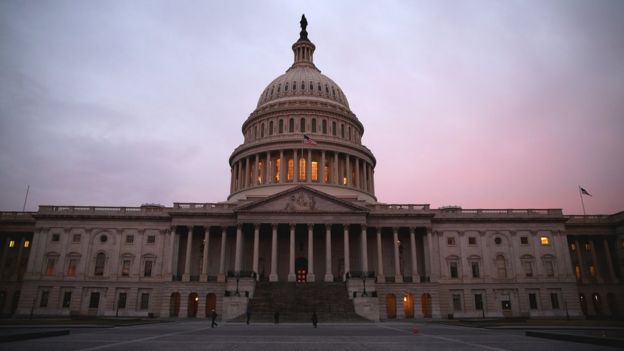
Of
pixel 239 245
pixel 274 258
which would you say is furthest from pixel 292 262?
pixel 239 245

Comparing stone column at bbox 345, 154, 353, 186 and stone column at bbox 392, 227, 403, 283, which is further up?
stone column at bbox 345, 154, 353, 186

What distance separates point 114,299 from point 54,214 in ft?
50.6

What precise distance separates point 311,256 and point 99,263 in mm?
30527

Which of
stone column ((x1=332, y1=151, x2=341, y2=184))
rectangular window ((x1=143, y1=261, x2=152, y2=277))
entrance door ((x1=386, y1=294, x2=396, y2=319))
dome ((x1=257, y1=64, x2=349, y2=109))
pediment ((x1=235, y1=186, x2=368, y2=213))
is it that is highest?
dome ((x1=257, y1=64, x2=349, y2=109))

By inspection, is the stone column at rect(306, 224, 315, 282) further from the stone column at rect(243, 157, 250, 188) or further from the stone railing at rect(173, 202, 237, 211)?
the stone column at rect(243, 157, 250, 188)

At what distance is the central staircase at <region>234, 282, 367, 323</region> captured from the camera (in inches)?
1794

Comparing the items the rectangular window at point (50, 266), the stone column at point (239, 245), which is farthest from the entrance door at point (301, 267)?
the rectangular window at point (50, 266)

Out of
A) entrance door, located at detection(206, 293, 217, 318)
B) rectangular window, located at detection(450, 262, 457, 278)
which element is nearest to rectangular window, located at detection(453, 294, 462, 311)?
rectangular window, located at detection(450, 262, 457, 278)

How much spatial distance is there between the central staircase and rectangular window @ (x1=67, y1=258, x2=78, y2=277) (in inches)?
1097

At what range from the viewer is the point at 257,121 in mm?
83500

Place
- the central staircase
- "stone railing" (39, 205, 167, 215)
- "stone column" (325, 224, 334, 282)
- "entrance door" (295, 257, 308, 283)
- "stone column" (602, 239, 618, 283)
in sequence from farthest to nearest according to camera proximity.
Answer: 1. "stone column" (602, 239, 618, 283)
2. "entrance door" (295, 257, 308, 283)
3. "stone railing" (39, 205, 167, 215)
4. "stone column" (325, 224, 334, 282)
5. the central staircase

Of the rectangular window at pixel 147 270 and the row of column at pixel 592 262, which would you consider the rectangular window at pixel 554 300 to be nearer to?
the row of column at pixel 592 262

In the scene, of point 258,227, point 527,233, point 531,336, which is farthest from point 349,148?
point 531,336

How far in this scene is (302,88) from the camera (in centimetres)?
8531
